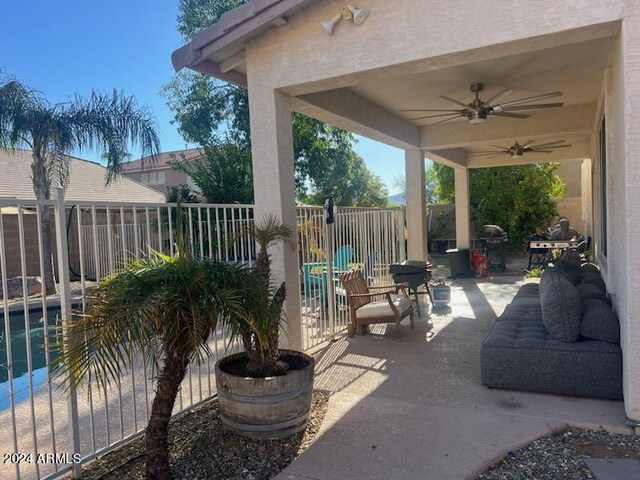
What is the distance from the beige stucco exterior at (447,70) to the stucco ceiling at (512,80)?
24mm

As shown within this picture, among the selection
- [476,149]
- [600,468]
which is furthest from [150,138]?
[600,468]

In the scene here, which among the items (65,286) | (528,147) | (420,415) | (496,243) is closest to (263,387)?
(420,415)

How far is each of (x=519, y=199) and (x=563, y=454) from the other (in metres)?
15.0

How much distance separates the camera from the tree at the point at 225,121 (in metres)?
17.6

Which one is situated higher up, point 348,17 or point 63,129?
point 63,129

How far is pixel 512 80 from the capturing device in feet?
20.9

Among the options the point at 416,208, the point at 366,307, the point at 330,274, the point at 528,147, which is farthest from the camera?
the point at 528,147

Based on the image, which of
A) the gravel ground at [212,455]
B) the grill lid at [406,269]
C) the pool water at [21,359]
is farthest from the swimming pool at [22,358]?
the grill lid at [406,269]

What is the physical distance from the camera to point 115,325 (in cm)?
255

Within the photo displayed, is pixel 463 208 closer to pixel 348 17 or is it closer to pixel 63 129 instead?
pixel 348 17

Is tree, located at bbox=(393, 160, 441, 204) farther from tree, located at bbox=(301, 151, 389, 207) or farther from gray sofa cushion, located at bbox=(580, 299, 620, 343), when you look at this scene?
gray sofa cushion, located at bbox=(580, 299, 620, 343)

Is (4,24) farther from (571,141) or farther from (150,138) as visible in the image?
(571,141)

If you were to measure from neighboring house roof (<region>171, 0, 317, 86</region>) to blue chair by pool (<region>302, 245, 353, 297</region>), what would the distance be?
2.60m

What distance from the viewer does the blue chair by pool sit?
6.40 m
